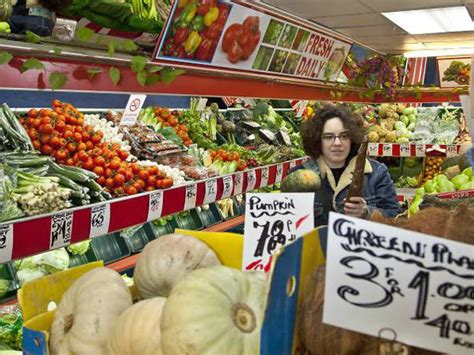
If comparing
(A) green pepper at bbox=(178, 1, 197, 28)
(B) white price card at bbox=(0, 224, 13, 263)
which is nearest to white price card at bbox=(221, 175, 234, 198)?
(A) green pepper at bbox=(178, 1, 197, 28)

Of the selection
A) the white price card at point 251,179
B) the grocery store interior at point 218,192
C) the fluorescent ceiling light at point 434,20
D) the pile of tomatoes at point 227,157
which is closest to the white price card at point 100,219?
the grocery store interior at point 218,192

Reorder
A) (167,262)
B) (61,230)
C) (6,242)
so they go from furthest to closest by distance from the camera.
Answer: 1. (61,230)
2. (6,242)
3. (167,262)

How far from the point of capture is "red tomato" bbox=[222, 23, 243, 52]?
343 cm

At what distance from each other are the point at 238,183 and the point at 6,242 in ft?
A: 6.81

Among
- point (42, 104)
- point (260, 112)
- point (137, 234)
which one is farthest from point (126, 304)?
point (260, 112)

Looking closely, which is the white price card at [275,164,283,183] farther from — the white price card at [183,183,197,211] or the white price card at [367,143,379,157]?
the white price card at [367,143,379,157]

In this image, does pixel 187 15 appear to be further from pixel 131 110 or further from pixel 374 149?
pixel 374 149

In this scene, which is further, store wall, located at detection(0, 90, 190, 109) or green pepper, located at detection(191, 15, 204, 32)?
store wall, located at detection(0, 90, 190, 109)

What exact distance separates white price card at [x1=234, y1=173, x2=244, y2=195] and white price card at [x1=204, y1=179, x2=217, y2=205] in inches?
12.8

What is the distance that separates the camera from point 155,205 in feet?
9.59

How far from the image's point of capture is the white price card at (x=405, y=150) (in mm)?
6903

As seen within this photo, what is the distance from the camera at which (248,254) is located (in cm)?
147

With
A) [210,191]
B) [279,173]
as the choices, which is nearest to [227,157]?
[279,173]

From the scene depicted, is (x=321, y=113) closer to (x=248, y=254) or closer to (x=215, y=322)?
(x=248, y=254)
